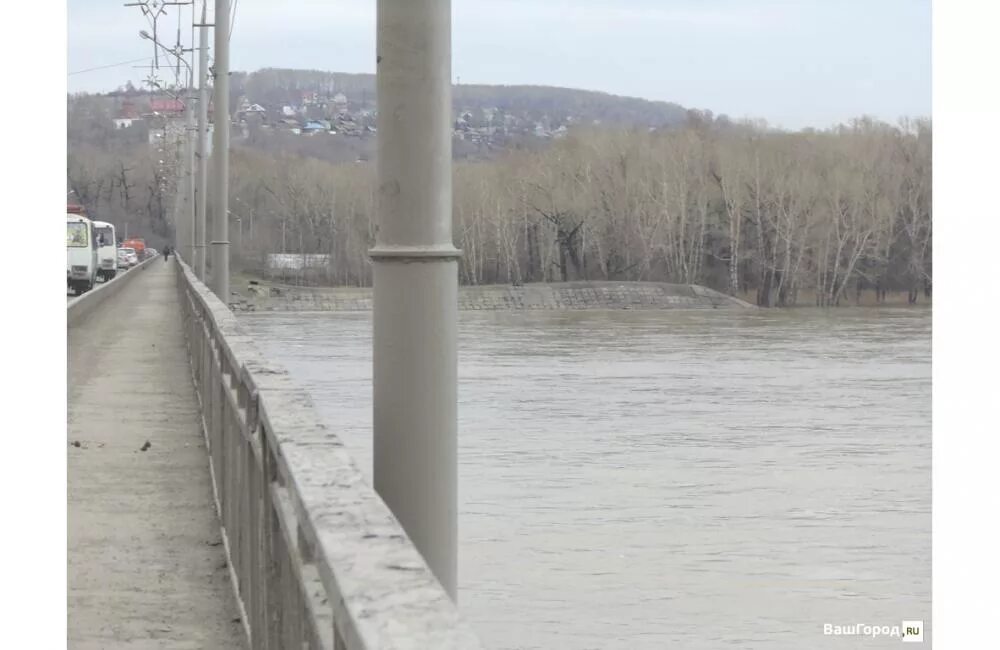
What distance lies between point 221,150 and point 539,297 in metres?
74.9

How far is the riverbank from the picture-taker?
92.9 meters

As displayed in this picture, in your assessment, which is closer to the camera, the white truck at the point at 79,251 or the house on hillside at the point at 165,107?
the white truck at the point at 79,251

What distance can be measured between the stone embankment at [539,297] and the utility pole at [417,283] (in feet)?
286

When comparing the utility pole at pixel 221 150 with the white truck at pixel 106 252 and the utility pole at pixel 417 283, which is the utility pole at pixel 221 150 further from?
the white truck at pixel 106 252

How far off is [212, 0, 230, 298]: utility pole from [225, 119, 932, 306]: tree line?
241 feet

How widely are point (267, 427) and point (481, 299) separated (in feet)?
297

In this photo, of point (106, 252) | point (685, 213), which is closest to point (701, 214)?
point (685, 213)

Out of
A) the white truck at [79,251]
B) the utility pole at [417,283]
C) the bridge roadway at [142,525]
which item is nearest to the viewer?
the utility pole at [417,283]

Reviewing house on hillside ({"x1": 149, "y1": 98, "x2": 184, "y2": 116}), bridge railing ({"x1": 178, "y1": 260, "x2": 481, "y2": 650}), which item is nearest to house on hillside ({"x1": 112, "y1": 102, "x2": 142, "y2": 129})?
house on hillside ({"x1": 149, "y1": 98, "x2": 184, "y2": 116})

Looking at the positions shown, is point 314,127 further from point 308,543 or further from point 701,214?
point 308,543

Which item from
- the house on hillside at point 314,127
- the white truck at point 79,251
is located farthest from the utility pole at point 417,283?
the house on hillside at point 314,127

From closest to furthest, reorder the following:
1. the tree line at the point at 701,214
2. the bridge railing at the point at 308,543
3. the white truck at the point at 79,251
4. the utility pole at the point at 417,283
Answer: the bridge railing at the point at 308,543
the utility pole at the point at 417,283
the white truck at the point at 79,251
the tree line at the point at 701,214

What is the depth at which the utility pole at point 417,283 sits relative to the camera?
3889mm

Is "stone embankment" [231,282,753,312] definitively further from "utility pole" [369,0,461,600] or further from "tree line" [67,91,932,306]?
"utility pole" [369,0,461,600]
